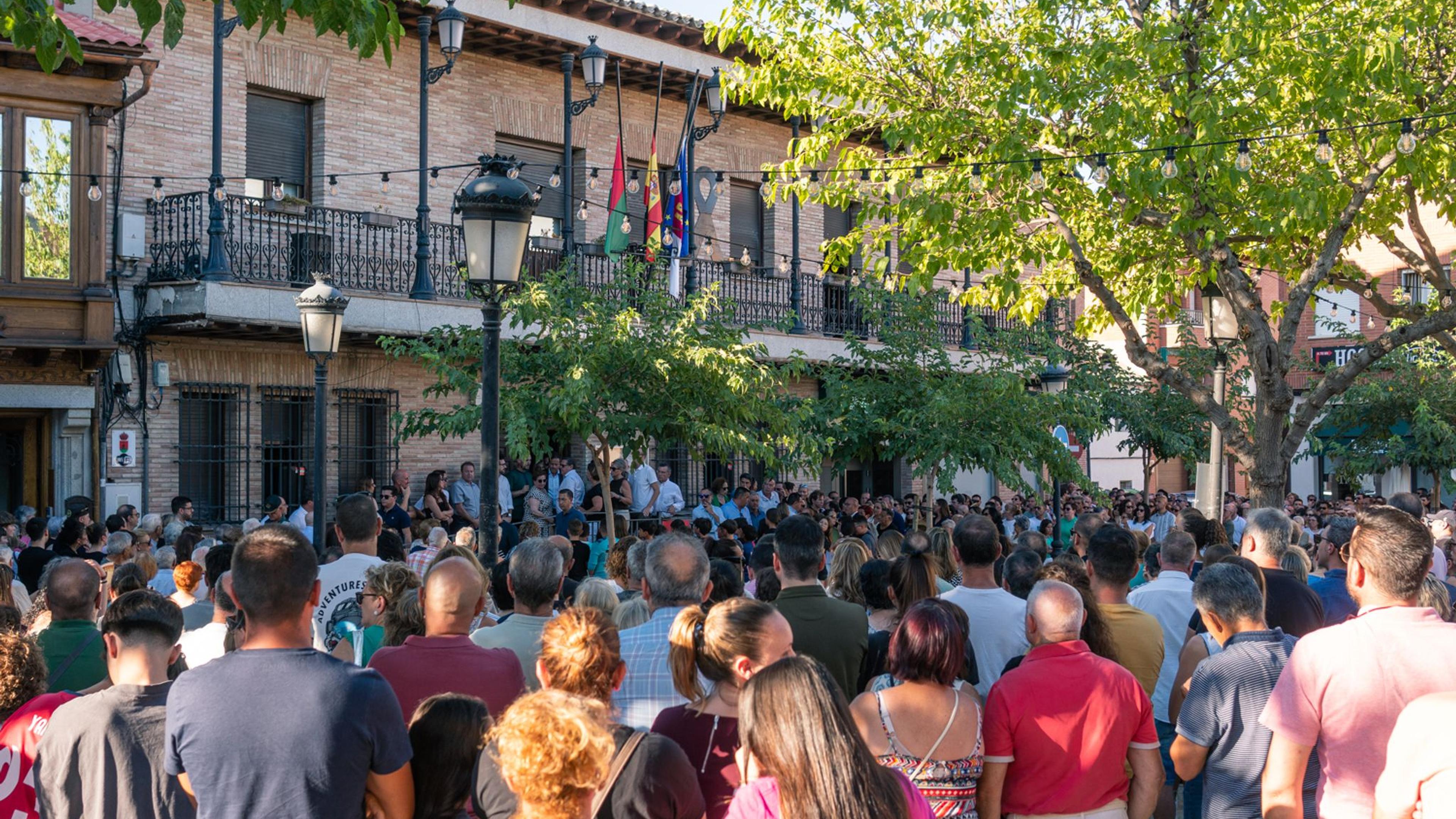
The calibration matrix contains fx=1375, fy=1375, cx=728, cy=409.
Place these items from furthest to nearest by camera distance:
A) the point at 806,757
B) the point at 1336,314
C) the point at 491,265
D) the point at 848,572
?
the point at 1336,314, the point at 491,265, the point at 848,572, the point at 806,757

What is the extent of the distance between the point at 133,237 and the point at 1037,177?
32.6ft

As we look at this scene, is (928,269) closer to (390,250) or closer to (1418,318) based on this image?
(1418,318)

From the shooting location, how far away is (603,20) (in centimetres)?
1948

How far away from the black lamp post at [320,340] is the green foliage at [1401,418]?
2104cm

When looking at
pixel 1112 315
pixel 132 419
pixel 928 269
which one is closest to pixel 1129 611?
pixel 928 269

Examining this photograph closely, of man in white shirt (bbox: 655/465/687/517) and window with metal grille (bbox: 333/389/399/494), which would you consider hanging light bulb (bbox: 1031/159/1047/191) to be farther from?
window with metal grille (bbox: 333/389/399/494)

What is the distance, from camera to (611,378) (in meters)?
13.0

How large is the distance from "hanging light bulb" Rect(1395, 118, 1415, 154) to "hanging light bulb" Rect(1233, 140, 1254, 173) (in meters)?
1.20

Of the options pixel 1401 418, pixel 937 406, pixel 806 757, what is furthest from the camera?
pixel 1401 418

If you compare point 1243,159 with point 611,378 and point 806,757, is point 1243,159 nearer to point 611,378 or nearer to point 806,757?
point 611,378

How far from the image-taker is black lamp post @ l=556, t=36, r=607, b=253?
1781cm

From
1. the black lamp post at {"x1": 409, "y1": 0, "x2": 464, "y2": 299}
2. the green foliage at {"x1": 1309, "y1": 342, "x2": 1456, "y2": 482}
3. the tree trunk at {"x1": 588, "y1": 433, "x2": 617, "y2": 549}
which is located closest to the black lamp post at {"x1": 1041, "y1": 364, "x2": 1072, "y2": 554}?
the tree trunk at {"x1": 588, "y1": 433, "x2": 617, "y2": 549}

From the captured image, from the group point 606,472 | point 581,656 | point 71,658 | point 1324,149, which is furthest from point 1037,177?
point 581,656

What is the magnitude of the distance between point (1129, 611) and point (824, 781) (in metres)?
3.52
